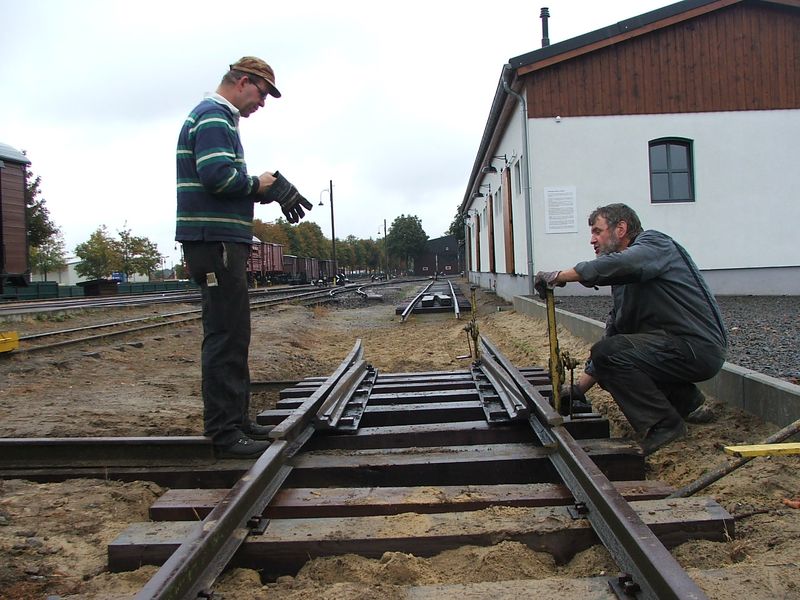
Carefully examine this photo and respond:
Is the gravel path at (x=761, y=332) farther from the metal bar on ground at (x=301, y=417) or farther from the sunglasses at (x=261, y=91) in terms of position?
the sunglasses at (x=261, y=91)

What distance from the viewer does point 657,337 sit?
3139mm

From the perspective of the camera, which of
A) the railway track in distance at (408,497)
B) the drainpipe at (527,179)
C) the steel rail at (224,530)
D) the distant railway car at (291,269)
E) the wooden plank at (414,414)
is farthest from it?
the distant railway car at (291,269)

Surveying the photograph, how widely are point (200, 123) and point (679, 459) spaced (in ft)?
9.37

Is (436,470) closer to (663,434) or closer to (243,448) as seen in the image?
(243,448)

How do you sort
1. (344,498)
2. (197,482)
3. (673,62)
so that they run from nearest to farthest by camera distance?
(344,498), (197,482), (673,62)

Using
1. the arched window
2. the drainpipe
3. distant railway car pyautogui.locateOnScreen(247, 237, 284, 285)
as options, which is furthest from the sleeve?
distant railway car pyautogui.locateOnScreen(247, 237, 284, 285)

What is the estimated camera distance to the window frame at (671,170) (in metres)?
13.2

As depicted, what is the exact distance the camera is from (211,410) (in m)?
2.94

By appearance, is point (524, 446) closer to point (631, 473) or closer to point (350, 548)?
point (631, 473)

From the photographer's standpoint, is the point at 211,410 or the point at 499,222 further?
the point at 499,222

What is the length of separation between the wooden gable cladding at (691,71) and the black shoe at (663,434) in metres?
11.0

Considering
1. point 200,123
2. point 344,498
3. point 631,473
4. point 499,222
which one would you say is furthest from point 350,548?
point 499,222

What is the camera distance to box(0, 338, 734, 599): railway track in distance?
6.10 feet

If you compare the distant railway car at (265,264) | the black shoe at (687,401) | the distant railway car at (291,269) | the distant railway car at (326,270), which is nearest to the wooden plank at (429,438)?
the black shoe at (687,401)
